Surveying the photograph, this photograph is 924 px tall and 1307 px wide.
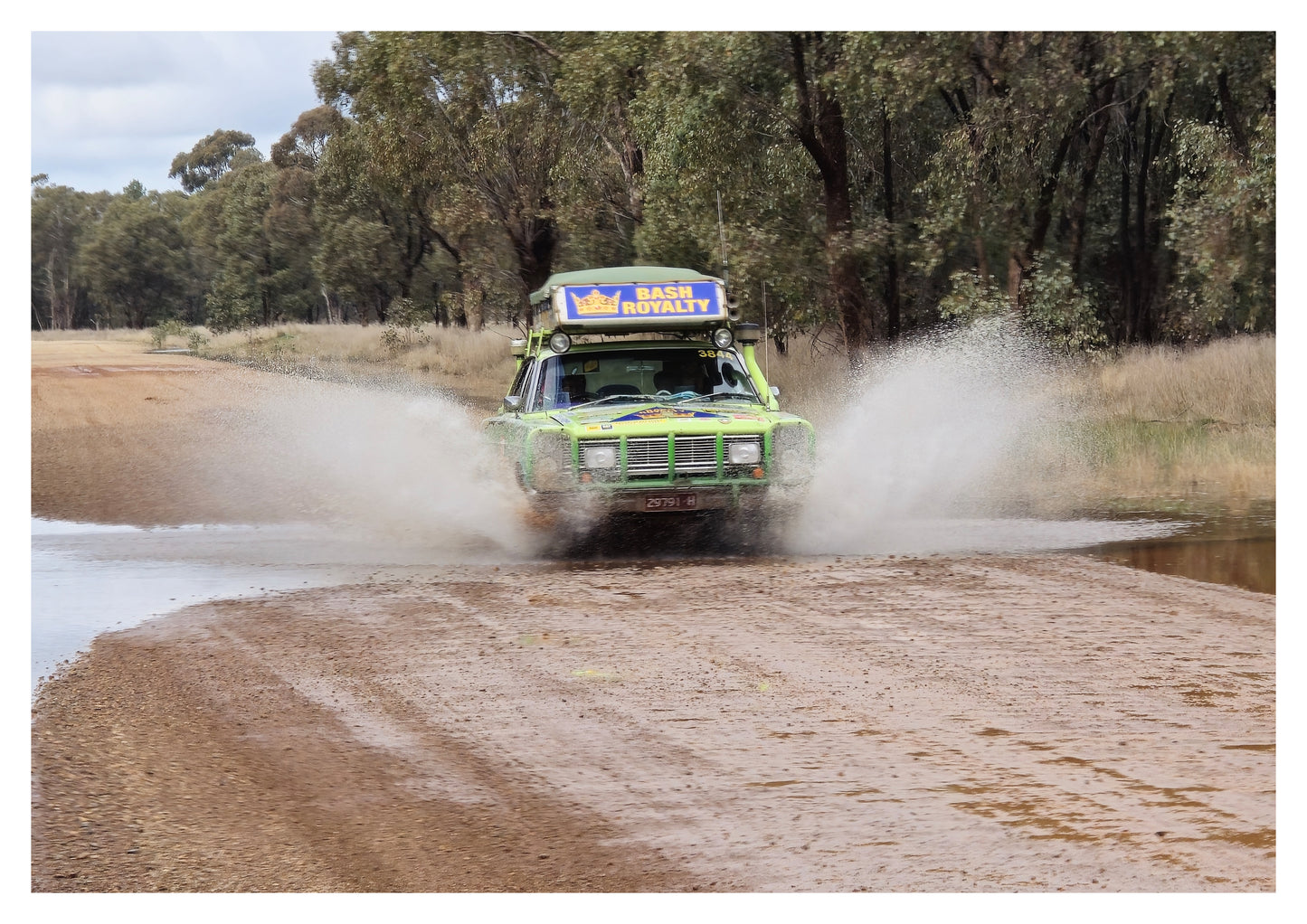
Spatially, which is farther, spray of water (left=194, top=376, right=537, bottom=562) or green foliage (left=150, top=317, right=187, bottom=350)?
green foliage (left=150, top=317, right=187, bottom=350)

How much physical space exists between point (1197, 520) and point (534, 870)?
8762mm

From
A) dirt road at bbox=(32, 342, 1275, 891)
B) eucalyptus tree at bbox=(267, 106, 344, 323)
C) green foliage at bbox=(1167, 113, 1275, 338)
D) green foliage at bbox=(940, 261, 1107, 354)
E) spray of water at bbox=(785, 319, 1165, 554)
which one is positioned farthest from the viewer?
eucalyptus tree at bbox=(267, 106, 344, 323)

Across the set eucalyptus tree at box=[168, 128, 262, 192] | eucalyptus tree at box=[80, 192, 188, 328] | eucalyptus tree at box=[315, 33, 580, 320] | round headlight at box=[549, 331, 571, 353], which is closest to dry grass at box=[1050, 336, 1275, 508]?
round headlight at box=[549, 331, 571, 353]

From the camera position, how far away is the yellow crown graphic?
1122 cm

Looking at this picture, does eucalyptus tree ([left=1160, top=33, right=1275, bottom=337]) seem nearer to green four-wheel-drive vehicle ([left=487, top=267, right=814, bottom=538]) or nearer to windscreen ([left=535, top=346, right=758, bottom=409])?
green four-wheel-drive vehicle ([left=487, top=267, right=814, bottom=538])

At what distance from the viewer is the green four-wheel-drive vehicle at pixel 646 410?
10016 millimetres

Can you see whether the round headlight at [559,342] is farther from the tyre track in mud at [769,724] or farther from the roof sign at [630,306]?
the tyre track in mud at [769,724]

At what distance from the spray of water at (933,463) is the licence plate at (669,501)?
102 centimetres

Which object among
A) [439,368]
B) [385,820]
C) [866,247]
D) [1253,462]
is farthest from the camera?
[439,368]

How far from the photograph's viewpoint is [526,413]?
1114 centimetres

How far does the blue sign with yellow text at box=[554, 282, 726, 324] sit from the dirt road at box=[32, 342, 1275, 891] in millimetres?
2780

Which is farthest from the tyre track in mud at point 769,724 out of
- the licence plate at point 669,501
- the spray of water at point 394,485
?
the spray of water at point 394,485

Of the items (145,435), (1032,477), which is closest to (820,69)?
(1032,477)
